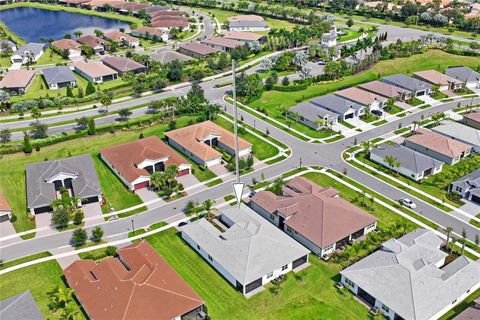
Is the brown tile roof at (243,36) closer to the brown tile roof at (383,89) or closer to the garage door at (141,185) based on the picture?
the brown tile roof at (383,89)

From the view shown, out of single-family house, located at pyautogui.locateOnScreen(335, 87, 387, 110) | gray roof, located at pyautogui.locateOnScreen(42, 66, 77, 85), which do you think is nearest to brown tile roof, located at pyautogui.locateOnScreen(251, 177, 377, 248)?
single-family house, located at pyautogui.locateOnScreen(335, 87, 387, 110)

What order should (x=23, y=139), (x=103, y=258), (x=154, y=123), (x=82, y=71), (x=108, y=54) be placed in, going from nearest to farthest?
(x=103, y=258)
(x=23, y=139)
(x=154, y=123)
(x=82, y=71)
(x=108, y=54)

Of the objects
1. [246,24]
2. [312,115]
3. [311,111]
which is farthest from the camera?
[246,24]

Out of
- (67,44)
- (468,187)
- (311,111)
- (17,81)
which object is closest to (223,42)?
(67,44)

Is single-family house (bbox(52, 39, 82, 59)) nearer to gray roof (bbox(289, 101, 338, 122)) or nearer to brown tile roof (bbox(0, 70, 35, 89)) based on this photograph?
brown tile roof (bbox(0, 70, 35, 89))

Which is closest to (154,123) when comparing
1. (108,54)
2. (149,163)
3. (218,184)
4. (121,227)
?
(149,163)

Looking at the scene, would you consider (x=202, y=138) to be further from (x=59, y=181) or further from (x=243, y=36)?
(x=243, y=36)

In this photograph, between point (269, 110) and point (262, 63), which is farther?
point (262, 63)

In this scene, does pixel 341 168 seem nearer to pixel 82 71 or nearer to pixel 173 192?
pixel 173 192
